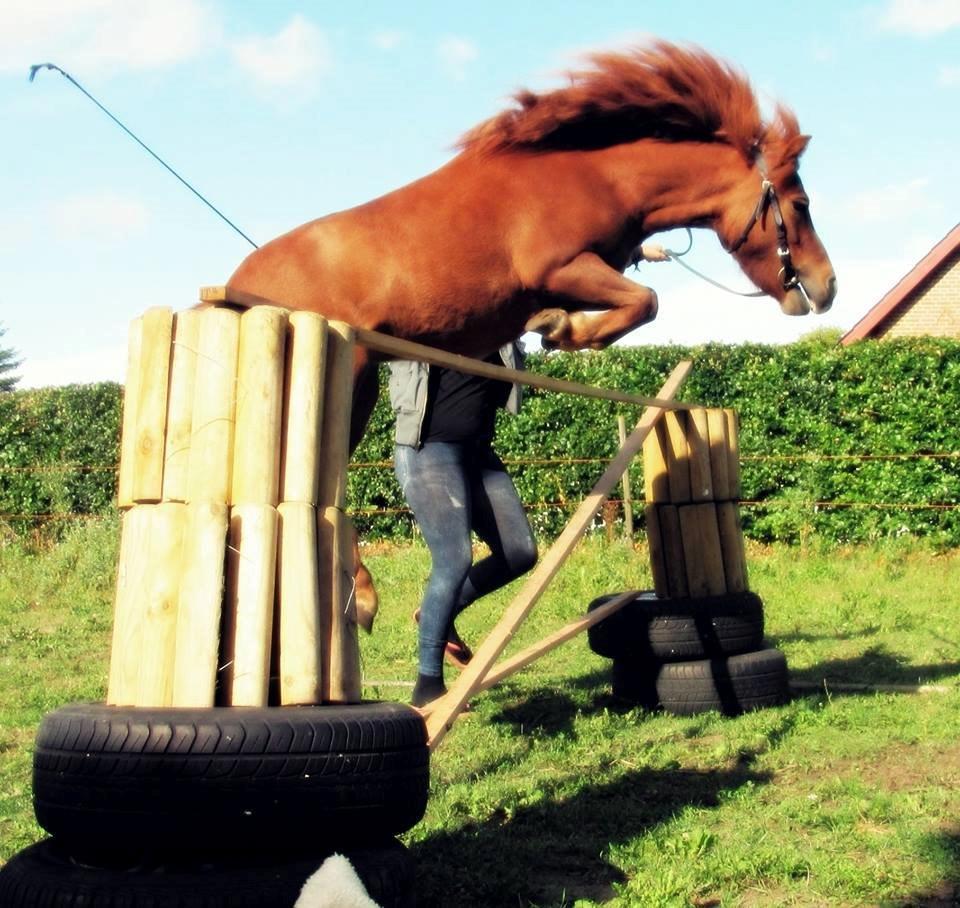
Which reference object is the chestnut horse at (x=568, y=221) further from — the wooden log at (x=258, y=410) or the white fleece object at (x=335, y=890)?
the white fleece object at (x=335, y=890)

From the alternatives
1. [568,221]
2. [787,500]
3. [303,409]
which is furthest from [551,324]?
[787,500]

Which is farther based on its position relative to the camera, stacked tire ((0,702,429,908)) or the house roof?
the house roof

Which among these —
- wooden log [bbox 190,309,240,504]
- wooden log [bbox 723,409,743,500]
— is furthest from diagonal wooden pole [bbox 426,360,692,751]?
wooden log [bbox 723,409,743,500]

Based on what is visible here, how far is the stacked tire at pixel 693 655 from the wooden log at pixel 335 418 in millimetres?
3238

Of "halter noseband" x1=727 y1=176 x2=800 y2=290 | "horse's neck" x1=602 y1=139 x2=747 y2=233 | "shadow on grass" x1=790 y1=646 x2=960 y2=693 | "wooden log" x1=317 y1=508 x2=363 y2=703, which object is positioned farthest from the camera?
"shadow on grass" x1=790 y1=646 x2=960 y2=693

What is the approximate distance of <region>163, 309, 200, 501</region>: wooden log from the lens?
3115mm

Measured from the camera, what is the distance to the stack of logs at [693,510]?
6.45 metres

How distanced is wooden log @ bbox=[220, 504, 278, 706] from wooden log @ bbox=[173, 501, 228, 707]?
5 centimetres

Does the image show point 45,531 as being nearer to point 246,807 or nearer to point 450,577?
point 450,577

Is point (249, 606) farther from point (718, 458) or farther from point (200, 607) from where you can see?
point (718, 458)

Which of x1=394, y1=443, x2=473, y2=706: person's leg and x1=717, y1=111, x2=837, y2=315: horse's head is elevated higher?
x1=717, y1=111, x2=837, y2=315: horse's head

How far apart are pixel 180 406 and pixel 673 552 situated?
385 cm

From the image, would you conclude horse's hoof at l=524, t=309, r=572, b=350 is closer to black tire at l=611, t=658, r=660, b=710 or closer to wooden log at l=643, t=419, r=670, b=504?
wooden log at l=643, t=419, r=670, b=504

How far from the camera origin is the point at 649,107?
508 centimetres
